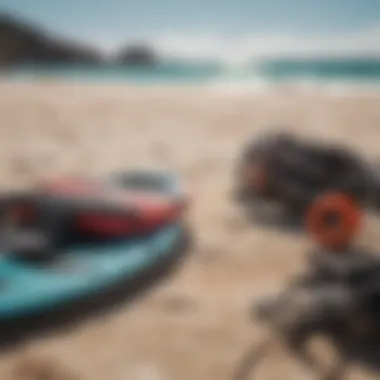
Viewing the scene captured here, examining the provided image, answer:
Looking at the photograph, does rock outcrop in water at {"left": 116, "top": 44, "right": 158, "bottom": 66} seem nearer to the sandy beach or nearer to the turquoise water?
the turquoise water

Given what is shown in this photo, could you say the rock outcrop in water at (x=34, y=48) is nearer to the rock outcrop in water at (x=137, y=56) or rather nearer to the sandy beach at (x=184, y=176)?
the rock outcrop in water at (x=137, y=56)

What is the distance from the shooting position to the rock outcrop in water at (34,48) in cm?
129

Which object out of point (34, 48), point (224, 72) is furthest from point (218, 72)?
point (34, 48)

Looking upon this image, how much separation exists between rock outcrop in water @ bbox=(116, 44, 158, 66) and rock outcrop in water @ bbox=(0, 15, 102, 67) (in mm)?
55

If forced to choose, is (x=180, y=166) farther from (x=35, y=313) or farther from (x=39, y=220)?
(x=35, y=313)

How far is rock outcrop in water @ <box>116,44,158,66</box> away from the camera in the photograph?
53.0 inches

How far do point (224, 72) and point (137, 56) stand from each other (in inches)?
8.9

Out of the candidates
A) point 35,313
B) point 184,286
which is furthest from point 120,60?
point 35,313

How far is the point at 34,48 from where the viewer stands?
1328 mm

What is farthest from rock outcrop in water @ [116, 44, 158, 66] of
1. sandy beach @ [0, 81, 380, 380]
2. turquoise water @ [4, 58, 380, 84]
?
sandy beach @ [0, 81, 380, 380]

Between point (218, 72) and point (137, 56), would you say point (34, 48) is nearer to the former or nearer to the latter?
point (137, 56)

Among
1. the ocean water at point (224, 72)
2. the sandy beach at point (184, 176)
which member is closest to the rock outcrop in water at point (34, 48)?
the ocean water at point (224, 72)

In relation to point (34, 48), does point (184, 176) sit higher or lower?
lower

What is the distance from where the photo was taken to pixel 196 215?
55.9 inches
